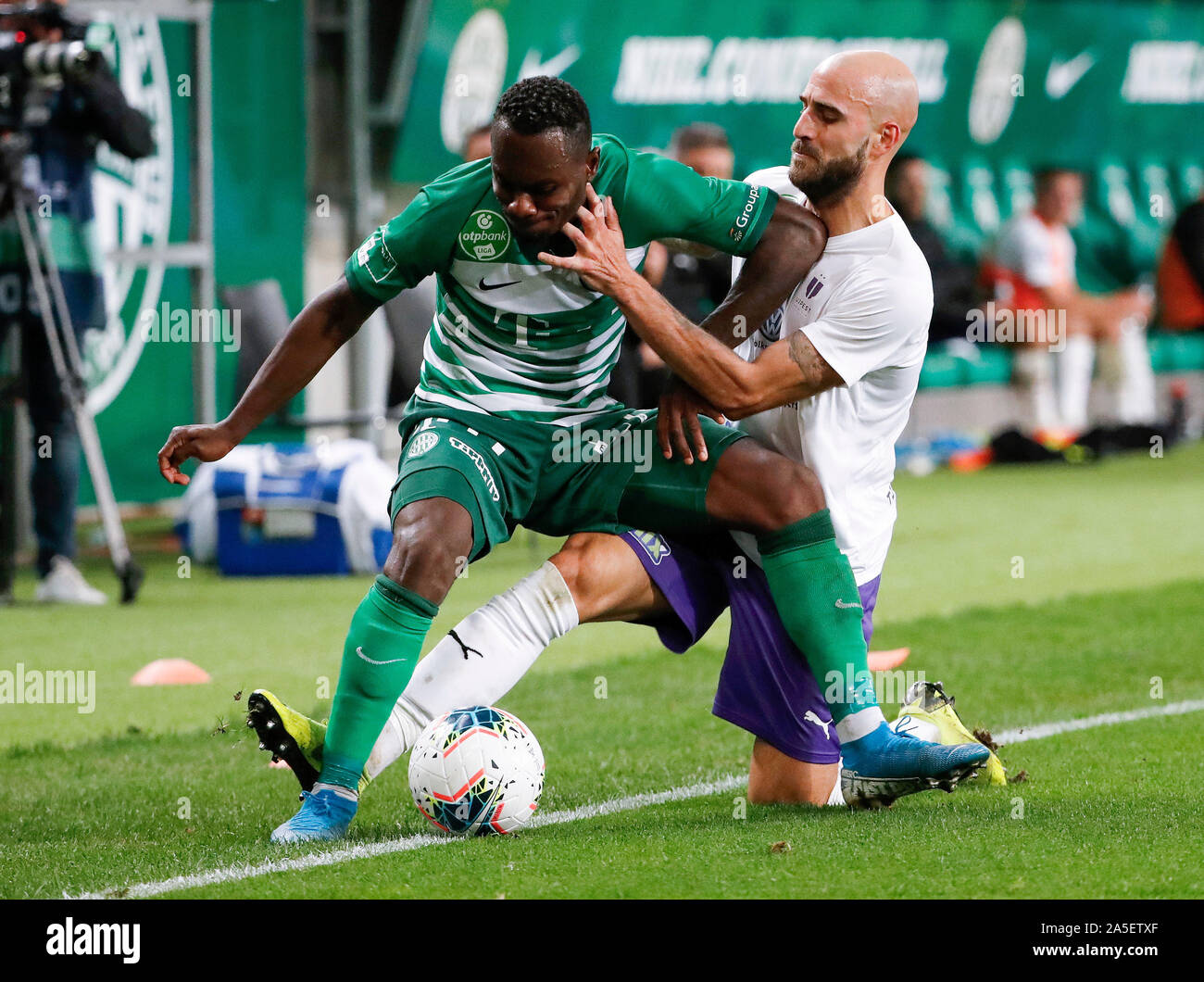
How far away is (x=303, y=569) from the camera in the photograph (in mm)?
9141

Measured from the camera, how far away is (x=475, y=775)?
4055mm

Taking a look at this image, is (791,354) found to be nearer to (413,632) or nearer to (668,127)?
(413,632)

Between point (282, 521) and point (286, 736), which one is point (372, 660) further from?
point (282, 521)

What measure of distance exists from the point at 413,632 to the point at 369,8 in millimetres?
9927

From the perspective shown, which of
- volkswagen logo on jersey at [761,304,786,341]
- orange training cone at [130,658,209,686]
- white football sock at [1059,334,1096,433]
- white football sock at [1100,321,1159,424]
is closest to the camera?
volkswagen logo on jersey at [761,304,786,341]

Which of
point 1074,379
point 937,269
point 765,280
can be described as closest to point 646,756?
point 765,280

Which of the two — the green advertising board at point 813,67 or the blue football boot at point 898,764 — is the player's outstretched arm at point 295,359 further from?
the green advertising board at point 813,67

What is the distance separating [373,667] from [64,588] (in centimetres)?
465

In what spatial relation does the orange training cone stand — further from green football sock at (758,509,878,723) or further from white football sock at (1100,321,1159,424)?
white football sock at (1100,321,1159,424)

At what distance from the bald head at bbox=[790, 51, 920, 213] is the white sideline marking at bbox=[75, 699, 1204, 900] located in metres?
1.52

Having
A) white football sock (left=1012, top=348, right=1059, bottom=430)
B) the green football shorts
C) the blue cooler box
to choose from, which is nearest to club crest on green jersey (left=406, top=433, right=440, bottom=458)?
the green football shorts

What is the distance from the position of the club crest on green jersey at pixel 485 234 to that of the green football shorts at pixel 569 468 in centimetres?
39

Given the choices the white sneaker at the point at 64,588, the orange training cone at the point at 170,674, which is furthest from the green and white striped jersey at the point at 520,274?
the white sneaker at the point at 64,588

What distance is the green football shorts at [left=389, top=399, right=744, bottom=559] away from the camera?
14.0ft
